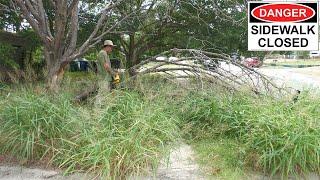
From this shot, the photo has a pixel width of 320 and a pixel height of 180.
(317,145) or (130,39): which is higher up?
(130,39)

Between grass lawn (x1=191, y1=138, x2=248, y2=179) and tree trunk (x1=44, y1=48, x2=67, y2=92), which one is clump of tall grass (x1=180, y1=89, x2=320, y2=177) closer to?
grass lawn (x1=191, y1=138, x2=248, y2=179)

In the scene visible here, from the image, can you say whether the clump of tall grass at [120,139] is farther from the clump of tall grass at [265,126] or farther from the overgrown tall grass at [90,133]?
Result: the clump of tall grass at [265,126]

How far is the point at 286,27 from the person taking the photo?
5.49m

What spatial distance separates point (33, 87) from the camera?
5.48m

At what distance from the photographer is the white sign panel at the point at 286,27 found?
551cm

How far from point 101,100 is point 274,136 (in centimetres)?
247

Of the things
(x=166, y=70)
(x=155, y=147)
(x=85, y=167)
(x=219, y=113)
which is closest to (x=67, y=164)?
(x=85, y=167)

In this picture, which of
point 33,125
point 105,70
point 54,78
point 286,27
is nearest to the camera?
point 33,125

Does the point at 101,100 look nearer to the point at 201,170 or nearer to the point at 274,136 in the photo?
the point at 201,170

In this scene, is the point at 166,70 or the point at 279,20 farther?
the point at 166,70

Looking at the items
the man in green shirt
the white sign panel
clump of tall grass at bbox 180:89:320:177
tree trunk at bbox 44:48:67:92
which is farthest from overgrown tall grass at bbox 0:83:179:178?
the white sign panel

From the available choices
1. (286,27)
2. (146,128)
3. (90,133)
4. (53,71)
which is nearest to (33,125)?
(90,133)

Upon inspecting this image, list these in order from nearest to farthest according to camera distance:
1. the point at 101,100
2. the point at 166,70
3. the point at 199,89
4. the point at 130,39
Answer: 1. the point at 101,100
2. the point at 199,89
3. the point at 166,70
4. the point at 130,39

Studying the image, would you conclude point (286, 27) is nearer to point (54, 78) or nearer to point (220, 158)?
point (220, 158)
